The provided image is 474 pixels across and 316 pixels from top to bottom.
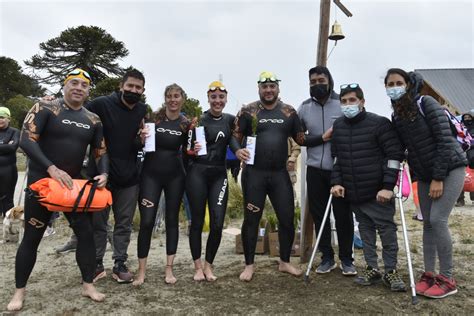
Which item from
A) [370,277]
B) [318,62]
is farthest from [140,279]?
[318,62]

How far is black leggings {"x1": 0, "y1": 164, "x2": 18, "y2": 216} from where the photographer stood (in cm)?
743

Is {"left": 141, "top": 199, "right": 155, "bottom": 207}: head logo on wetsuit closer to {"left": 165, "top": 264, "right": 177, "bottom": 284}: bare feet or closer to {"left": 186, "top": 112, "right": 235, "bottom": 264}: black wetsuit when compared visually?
{"left": 186, "top": 112, "right": 235, "bottom": 264}: black wetsuit

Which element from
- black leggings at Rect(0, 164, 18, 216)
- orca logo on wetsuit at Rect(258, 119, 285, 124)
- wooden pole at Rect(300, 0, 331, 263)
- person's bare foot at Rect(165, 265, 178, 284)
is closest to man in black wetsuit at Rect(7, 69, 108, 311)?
person's bare foot at Rect(165, 265, 178, 284)

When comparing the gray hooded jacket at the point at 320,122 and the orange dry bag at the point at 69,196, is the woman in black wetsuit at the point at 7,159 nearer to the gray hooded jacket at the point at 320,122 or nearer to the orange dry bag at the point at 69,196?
the orange dry bag at the point at 69,196

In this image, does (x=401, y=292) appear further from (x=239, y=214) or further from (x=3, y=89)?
(x=3, y=89)

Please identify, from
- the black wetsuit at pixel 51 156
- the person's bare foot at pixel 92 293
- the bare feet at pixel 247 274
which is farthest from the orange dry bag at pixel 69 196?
the bare feet at pixel 247 274

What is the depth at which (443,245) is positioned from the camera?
3979 millimetres

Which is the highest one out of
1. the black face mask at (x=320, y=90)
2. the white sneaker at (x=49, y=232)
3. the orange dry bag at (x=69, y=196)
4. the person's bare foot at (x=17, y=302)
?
the black face mask at (x=320, y=90)

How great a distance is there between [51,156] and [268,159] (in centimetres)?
239

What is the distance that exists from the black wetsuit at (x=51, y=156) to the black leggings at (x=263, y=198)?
6.03 ft

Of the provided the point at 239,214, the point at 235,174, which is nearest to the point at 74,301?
the point at 239,214

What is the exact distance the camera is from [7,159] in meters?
7.44

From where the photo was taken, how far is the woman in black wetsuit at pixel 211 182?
4617mm

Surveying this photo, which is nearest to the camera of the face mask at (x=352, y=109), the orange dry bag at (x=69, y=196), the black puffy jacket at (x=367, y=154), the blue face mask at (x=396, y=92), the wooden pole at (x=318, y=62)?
the orange dry bag at (x=69, y=196)
